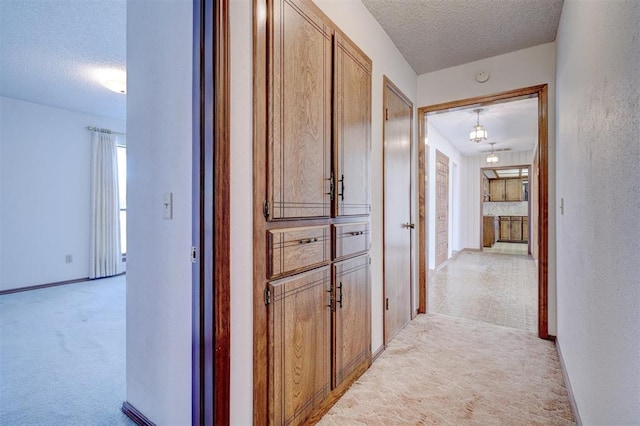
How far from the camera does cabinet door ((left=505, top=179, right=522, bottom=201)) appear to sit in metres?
10.4

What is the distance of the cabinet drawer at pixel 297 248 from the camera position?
1344 millimetres

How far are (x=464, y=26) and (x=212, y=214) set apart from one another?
2445 mm

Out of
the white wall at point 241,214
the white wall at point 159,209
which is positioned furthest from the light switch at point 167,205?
the white wall at point 241,214

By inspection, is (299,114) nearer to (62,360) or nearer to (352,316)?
(352,316)

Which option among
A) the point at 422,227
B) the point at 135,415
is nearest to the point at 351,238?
the point at 135,415

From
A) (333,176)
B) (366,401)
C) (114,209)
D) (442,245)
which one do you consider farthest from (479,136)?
(114,209)

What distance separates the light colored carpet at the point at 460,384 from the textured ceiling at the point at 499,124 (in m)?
2.47

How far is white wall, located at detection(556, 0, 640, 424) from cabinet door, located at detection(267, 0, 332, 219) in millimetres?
1157

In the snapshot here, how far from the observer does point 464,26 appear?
2410 millimetres

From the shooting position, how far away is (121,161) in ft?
17.7

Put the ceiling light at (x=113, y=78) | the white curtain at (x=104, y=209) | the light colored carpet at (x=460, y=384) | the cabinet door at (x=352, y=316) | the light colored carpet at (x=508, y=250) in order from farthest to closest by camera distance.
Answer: the light colored carpet at (x=508, y=250) < the white curtain at (x=104, y=209) < the ceiling light at (x=113, y=78) < the cabinet door at (x=352, y=316) < the light colored carpet at (x=460, y=384)

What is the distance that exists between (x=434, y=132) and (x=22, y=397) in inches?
234

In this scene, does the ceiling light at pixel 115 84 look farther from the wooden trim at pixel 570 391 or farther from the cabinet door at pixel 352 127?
the wooden trim at pixel 570 391

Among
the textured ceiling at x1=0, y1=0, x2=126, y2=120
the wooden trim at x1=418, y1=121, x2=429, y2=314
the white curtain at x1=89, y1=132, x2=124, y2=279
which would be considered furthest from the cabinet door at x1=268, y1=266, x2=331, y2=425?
the white curtain at x1=89, y1=132, x2=124, y2=279
